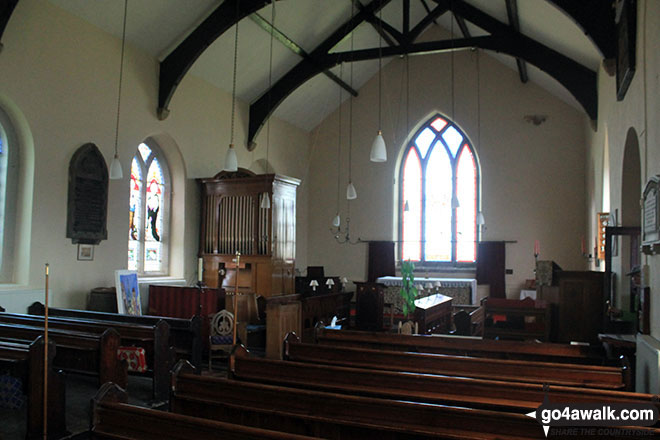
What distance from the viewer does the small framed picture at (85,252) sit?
23.3 feet

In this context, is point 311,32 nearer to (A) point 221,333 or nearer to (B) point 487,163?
(B) point 487,163

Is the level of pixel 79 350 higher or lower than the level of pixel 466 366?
lower

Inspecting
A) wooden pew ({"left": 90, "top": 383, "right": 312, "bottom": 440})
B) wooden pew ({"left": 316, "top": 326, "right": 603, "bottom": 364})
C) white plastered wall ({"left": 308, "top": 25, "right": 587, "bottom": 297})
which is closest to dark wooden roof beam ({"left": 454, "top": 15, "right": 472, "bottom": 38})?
white plastered wall ({"left": 308, "top": 25, "right": 587, "bottom": 297})

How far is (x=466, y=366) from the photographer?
345cm

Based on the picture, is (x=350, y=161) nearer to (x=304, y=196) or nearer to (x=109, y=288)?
(x=304, y=196)

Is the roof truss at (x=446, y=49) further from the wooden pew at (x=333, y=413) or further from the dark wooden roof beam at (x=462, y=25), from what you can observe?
the wooden pew at (x=333, y=413)

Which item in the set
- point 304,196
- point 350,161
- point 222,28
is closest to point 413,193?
point 350,161

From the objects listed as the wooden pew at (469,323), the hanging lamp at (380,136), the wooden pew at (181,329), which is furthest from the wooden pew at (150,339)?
the wooden pew at (469,323)

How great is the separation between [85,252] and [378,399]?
5.94m

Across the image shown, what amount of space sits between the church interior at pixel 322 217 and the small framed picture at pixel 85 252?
0.16 ft

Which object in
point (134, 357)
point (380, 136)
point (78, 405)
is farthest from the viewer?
point (380, 136)

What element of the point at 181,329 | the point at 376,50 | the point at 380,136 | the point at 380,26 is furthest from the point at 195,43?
the point at 181,329

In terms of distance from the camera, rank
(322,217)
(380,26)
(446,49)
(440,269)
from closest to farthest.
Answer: (446,49), (380,26), (440,269), (322,217)

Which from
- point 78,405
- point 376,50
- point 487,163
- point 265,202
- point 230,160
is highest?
point 376,50
